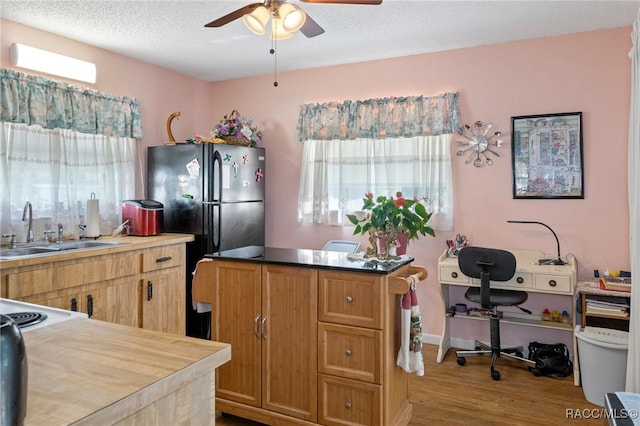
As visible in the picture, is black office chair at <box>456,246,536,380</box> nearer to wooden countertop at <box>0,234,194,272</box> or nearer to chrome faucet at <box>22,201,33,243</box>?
wooden countertop at <box>0,234,194,272</box>

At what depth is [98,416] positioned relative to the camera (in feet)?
2.70

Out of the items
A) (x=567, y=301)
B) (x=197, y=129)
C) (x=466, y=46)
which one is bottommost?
(x=567, y=301)

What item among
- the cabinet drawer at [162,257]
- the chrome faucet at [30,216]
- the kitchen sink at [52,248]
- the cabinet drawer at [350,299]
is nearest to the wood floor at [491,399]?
the cabinet drawer at [350,299]

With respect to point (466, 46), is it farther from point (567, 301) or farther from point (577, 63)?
point (567, 301)

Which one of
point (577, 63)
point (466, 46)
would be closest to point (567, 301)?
point (577, 63)

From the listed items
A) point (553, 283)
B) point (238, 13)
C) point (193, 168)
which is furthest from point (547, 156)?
point (193, 168)

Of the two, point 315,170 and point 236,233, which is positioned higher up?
point 315,170

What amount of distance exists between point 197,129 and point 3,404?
455cm

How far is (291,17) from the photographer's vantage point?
94.6 inches

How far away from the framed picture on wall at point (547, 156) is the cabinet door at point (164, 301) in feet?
9.75

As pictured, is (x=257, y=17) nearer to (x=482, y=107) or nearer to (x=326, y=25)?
(x=326, y=25)

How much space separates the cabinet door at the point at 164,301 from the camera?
3.40 m

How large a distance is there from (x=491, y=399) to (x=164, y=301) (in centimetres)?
256

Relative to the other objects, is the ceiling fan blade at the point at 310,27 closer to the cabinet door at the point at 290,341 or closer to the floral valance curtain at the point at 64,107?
the cabinet door at the point at 290,341
